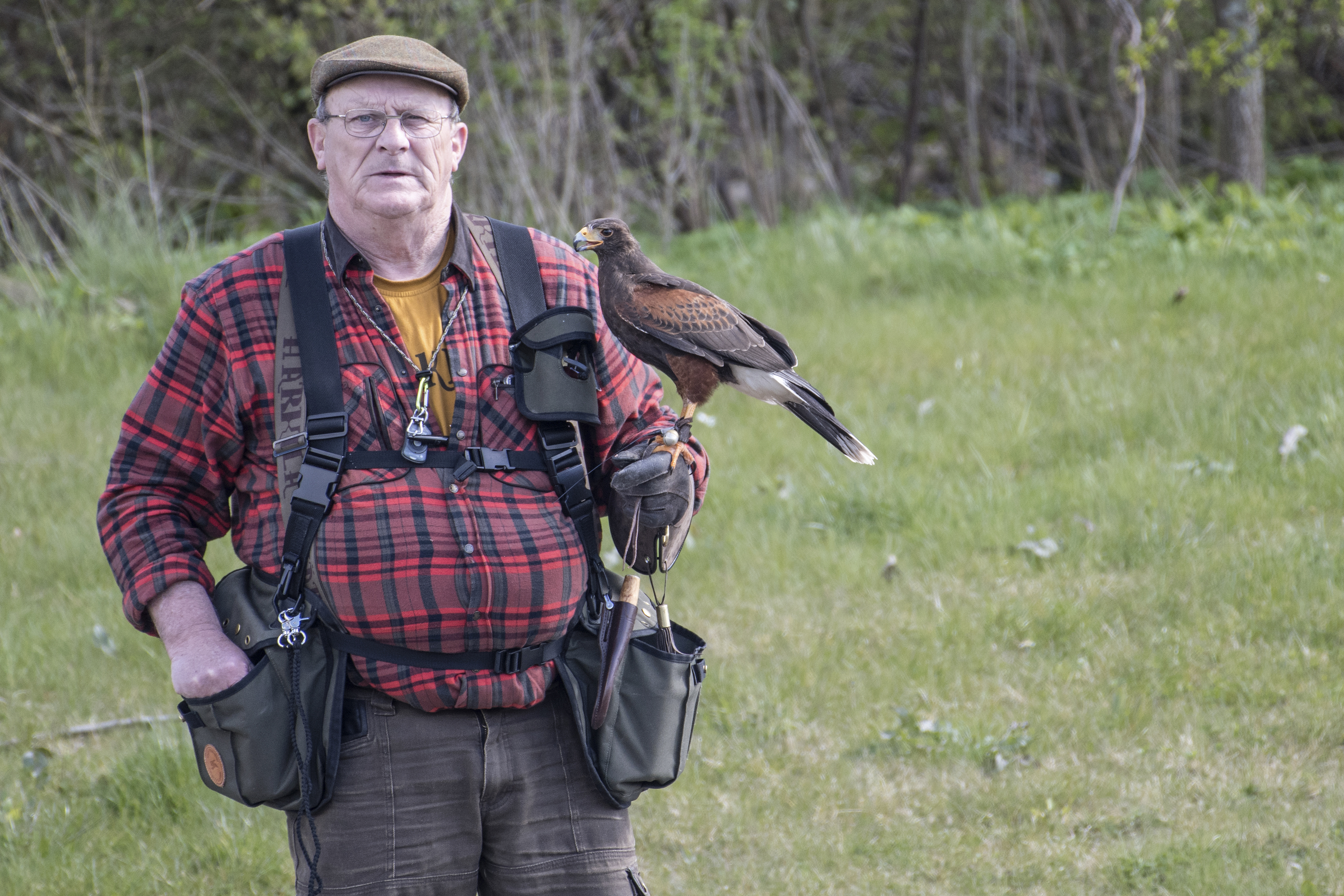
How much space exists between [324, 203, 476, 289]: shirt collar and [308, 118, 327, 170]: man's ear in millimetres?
103

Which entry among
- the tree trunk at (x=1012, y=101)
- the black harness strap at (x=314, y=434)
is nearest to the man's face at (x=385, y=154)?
the black harness strap at (x=314, y=434)

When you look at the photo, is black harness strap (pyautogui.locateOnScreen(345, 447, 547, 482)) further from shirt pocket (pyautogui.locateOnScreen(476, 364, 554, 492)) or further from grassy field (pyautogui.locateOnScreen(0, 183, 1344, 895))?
grassy field (pyautogui.locateOnScreen(0, 183, 1344, 895))

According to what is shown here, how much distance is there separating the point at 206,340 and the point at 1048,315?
5.55 metres

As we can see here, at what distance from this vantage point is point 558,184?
8602 millimetres

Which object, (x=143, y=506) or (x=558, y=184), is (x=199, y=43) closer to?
(x=558, y=184)

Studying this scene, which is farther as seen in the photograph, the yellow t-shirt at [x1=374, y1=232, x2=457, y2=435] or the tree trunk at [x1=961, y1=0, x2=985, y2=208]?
the tree trunk at [x1=961, y1=0, x2=985, y2=208]

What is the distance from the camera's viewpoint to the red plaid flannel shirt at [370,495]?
2.22 meters

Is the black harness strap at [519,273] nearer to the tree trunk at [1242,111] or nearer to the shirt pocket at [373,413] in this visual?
the shirt pocket at [373,413]

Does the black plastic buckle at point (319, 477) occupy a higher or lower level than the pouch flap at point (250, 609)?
higher

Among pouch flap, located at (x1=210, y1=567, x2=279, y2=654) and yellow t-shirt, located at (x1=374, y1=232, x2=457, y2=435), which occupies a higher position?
yellow t-shirt, located at (x1=374, y1=232, x2=457, y2=435)

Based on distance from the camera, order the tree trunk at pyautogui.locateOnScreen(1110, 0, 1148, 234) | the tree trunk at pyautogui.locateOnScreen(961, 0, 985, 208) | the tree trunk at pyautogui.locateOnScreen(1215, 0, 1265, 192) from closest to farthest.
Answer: the tree trunk at pyautogui.locateOnScreen(1110, 0, 1148, 234) → the tree trunk at pyautogui.locateOnScreen(1215, 0, 1265, 192) → the tree trunk at pyautogui.locateOnScreen(961, 0, 985, 208)

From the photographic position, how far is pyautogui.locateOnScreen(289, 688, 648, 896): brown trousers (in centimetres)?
227

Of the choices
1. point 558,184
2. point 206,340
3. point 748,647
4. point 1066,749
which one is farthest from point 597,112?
point 206,340

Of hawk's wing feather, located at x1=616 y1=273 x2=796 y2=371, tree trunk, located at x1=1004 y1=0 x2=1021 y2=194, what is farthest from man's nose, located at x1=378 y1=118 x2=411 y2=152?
tree trunk, located at x1=1004 y1=0 x2=1021 y2=194
